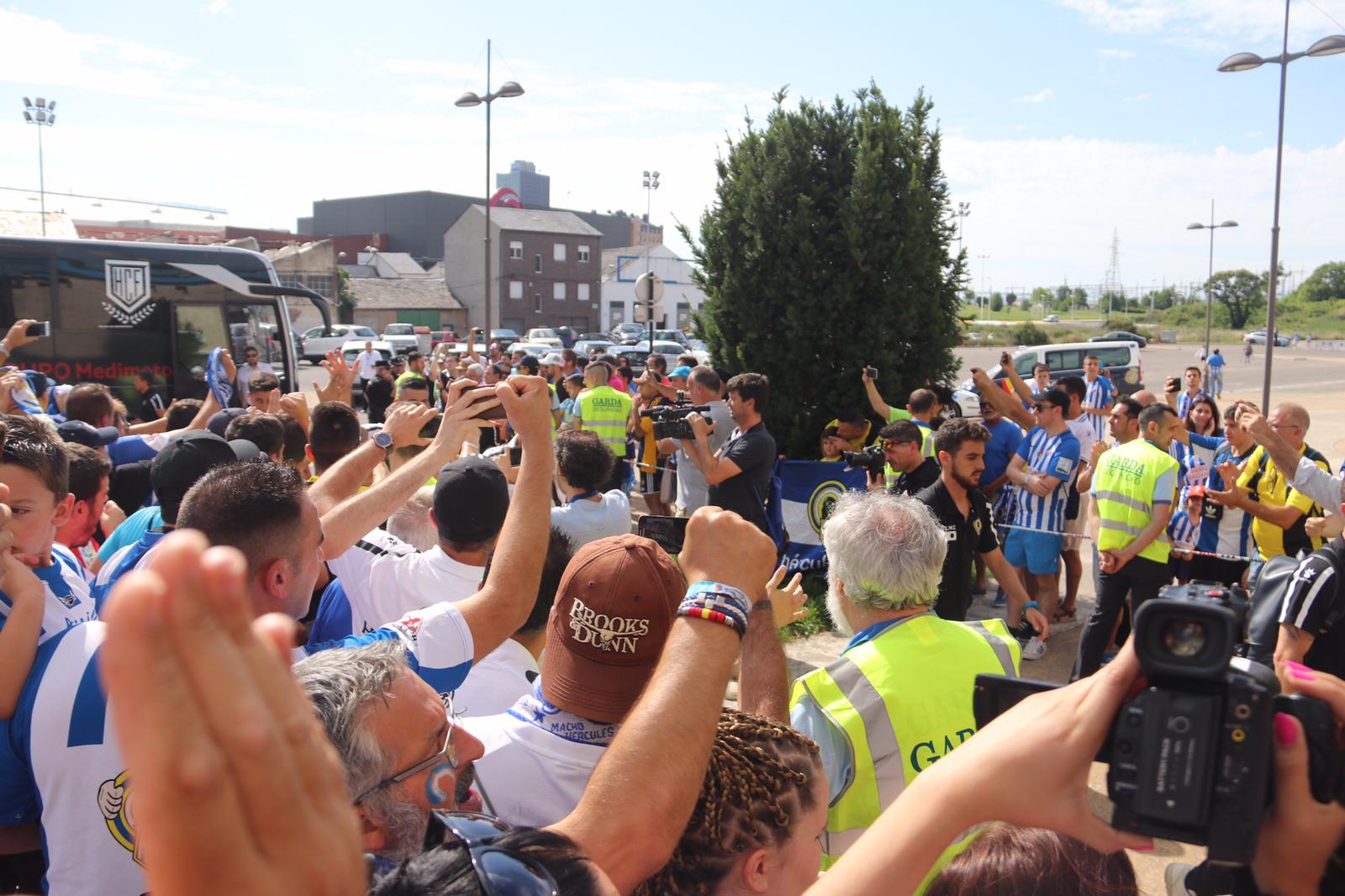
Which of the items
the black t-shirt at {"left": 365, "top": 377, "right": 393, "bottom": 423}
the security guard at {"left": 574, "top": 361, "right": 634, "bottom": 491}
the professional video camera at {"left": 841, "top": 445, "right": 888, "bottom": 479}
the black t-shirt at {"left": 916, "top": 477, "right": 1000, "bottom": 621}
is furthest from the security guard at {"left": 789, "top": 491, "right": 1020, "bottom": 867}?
the black t-shirt at {"left": 365, "top": 377, "right": 393, "bottom": 423}

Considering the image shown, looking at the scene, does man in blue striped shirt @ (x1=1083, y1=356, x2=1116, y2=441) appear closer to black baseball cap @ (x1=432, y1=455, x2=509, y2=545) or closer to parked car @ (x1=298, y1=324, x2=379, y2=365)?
black baseball cap @ (x1=432, y1=455, x2=509, y2=545)

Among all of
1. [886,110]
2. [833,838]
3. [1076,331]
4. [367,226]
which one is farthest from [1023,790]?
[367,226]

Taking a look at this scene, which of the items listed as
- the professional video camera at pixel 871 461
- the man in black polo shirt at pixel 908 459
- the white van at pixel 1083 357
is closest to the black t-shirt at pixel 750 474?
the professional video camera at pixel 871 461

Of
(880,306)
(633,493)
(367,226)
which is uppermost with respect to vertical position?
(367,226)

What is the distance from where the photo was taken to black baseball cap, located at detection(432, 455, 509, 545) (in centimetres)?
320

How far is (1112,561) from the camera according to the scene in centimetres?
580

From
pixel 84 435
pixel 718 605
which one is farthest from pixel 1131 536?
pixel 84 435

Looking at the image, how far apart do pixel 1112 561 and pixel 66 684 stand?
5575 millimetres

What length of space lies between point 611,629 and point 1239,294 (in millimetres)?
94060

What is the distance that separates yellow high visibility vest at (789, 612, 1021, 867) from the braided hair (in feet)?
2.31

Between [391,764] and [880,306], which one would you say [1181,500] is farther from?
[391,764]

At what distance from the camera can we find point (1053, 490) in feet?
23.9

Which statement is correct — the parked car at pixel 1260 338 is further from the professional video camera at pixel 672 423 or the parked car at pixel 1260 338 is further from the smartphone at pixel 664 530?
the smartphone at pixel 664 530

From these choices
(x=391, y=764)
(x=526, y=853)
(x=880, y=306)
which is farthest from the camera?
(x=880, y=306)
